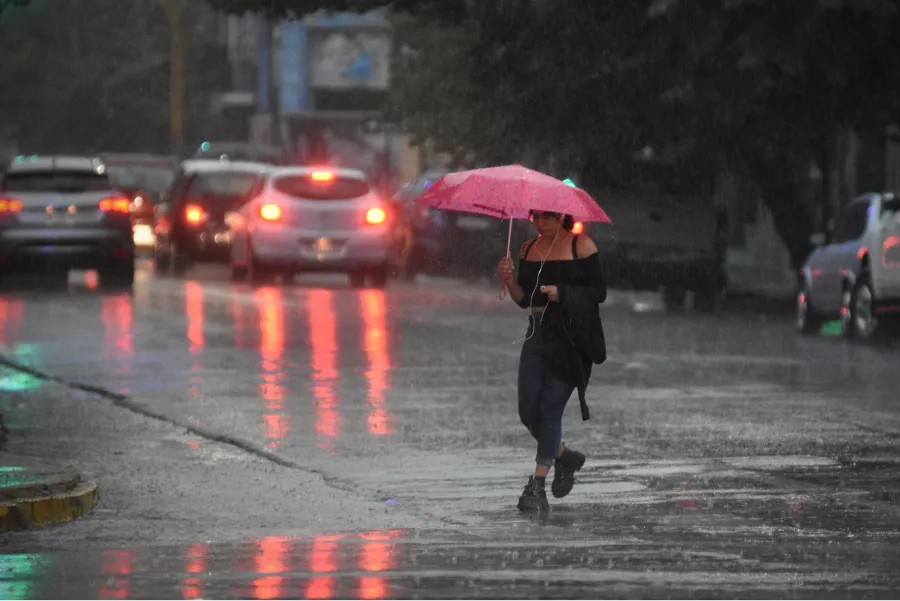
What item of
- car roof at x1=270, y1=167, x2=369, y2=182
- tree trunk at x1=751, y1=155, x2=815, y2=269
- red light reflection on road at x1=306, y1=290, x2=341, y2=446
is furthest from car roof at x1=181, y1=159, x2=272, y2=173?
tree trunk at x1=751, y1=155, x2=815, y2=269

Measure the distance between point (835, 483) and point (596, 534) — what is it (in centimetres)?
222

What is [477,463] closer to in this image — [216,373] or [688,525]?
[688,525]

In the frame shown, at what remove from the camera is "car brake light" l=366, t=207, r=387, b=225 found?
2984cm

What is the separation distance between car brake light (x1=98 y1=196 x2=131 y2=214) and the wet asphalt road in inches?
235

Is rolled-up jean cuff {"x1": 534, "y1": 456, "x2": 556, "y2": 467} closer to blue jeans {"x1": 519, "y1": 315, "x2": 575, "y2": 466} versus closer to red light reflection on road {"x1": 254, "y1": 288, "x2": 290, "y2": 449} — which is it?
blue jeans {"x1": 519, "y1": 315, "x2": 575, "y2": 466}

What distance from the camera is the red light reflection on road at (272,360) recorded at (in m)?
14.5

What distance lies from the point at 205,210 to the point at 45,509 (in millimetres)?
23539

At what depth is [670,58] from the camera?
24750 mm

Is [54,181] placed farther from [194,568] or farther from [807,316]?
[194,568]

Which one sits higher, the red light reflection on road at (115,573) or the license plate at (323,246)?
the license plate at (323,246)

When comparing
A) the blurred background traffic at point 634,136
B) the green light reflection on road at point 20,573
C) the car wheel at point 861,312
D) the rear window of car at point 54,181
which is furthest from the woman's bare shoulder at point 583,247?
the rear window of car at point 54,181

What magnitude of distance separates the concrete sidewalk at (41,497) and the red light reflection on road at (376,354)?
3234mm

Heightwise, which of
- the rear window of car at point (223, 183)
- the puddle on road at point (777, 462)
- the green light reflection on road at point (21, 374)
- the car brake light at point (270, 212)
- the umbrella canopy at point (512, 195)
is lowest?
the green light reflection on road at point (21, 374)

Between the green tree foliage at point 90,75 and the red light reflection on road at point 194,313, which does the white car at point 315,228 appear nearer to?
the red light reflection on road at point 194,313
